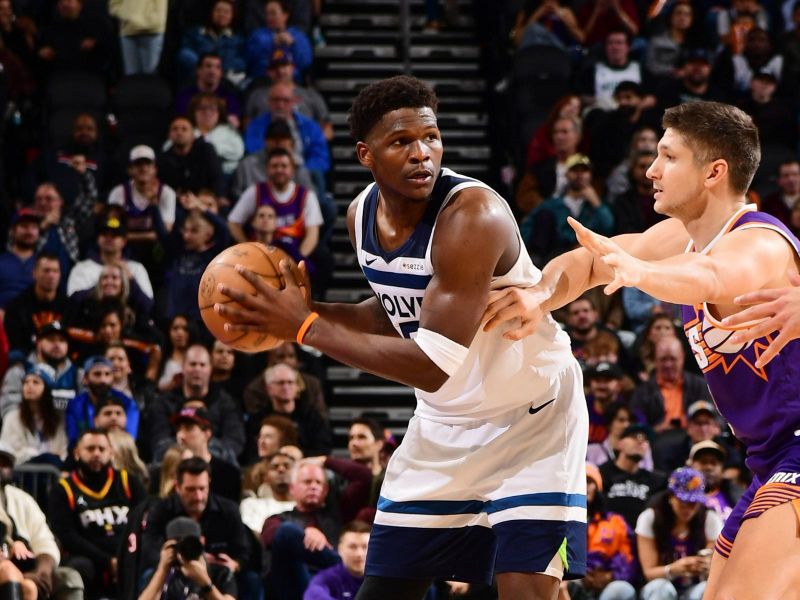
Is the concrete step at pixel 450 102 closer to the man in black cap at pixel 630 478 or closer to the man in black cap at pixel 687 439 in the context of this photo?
the man in black cap at pixel 687 439

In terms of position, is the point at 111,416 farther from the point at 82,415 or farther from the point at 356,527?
the point at 356,527

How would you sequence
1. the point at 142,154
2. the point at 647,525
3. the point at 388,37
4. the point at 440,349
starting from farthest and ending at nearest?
A: the point at 388,37
the point at 142,154
the point at 647,525
the point at 440,349

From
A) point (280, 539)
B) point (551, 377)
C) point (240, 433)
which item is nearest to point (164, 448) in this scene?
point (240, 433)

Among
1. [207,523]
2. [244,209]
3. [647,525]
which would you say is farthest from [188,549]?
[244,209]

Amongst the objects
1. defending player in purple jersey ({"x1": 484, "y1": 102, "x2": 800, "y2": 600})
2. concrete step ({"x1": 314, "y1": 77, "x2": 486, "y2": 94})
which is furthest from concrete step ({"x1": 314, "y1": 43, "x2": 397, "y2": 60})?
defending player in purple jersey ({"x1": 484, "y1": 102, "x2": 800, "y2": 600})

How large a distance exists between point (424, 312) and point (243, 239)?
23.8ft

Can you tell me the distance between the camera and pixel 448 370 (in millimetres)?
4266

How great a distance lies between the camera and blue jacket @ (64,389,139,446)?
9688 millimetres

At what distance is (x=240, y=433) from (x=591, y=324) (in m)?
3.00

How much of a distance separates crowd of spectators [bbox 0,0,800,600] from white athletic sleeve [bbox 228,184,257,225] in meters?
0.02

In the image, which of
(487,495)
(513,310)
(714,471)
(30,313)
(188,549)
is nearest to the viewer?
(513,310)

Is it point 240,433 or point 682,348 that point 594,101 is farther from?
point 240,433

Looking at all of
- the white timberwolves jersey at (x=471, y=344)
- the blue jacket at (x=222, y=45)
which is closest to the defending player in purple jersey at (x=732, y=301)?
the white timberwolves jersey at (x=471, y=344)

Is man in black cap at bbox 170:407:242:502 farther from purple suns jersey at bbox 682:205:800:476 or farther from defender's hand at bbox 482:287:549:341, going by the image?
purple suns jersey at bbox 682:205:800:476
